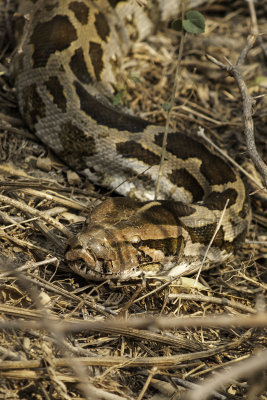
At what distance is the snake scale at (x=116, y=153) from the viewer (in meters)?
4.35

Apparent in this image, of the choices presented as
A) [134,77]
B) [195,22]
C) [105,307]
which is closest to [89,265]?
[105,307]

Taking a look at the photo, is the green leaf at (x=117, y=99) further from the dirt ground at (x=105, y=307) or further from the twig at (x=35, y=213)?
the twig at (x=35, y=213)

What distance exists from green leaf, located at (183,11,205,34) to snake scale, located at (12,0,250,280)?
0.97 m

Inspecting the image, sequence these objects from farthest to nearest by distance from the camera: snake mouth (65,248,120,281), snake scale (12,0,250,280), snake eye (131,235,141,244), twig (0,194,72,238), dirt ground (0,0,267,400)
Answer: snake scale (12,0,250,280), twig (0,194,72,238), snake eye (131,235,141,244), snake mouth (65,248,120,281), dirt ground (0,0,267,400)

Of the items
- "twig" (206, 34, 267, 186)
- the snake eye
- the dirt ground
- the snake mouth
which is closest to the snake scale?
the snake eye

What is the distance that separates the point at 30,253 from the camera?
417 centimetres

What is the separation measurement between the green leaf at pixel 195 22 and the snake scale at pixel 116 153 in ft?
3.17

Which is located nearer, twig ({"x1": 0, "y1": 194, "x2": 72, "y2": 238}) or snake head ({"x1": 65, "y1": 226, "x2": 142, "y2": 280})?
snake head ({"x1": 65, "y1": 226, "x2": 142, "y2": 280})

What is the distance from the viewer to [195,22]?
466cm

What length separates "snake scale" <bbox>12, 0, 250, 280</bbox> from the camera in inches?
171

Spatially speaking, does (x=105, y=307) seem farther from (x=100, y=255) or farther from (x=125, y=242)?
(x=125, y=242)

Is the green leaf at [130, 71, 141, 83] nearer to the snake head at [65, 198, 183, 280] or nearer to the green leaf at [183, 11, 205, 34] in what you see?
the green leaf at [183, 11, 205, 34]

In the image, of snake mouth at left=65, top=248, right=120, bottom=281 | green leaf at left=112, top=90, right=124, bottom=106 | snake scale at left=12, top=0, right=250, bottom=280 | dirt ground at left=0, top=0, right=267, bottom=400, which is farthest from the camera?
green leaf at left=112, top=90, right=124, bottom=106

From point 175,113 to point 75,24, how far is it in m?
1.77
